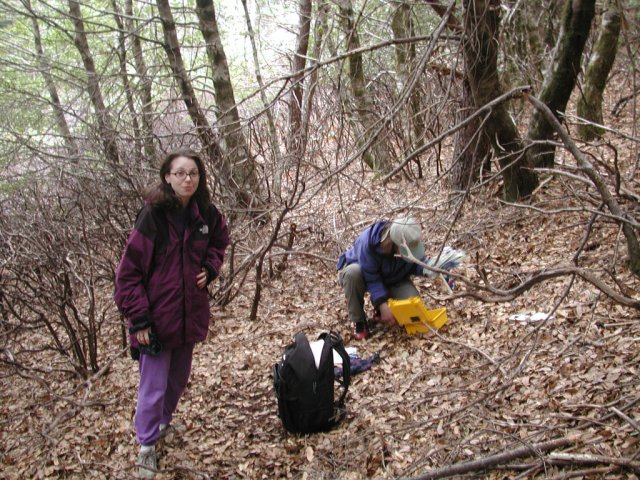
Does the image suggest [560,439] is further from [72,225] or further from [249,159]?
[72,225]

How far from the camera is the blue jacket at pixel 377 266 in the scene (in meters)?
3.80

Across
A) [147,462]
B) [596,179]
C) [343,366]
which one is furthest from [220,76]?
[596,179]

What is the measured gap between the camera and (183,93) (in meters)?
6.01

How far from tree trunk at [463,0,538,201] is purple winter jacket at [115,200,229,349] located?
2218 millimetres

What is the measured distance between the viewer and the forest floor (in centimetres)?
244

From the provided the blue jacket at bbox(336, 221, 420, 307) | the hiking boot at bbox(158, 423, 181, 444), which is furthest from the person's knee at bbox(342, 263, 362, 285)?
the hiking boot at bbox(158, 423, 181, 444)

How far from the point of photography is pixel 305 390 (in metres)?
2.97

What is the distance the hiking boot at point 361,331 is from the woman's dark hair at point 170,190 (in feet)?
5.46

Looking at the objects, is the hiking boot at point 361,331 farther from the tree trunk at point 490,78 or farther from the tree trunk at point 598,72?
the tree trunk at point 598,72

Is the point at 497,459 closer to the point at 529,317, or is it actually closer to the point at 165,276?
the point at 529,317

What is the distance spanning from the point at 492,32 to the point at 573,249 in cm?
187

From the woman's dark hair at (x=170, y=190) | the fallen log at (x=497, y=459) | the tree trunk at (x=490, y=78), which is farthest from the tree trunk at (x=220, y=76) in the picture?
the fallen log at (x=497, y=459)

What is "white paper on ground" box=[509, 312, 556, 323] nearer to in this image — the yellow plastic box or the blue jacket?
the yellow plastic box

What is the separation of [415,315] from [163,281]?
5.99 ft
